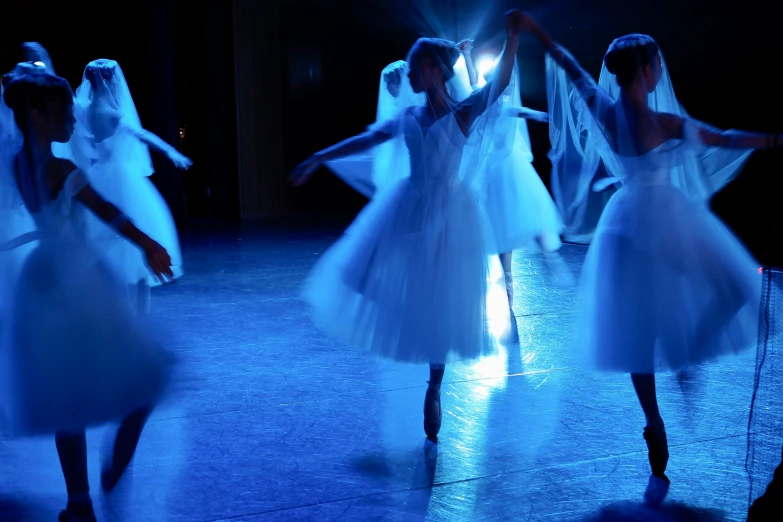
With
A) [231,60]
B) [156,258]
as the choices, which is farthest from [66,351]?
[231,60]

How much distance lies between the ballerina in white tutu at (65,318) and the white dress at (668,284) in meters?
1.48

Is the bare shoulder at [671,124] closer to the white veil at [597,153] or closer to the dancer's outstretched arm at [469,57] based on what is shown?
the white veil at [597,153]

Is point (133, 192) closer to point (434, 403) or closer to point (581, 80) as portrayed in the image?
point (434, 403)

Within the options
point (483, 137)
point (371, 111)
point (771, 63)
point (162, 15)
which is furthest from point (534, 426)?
point (371, 111)

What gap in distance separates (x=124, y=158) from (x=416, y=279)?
116 inches

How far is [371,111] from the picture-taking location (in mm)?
14203

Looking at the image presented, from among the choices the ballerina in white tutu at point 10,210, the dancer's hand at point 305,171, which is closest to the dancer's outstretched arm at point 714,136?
the dancer's hand at point 305,171

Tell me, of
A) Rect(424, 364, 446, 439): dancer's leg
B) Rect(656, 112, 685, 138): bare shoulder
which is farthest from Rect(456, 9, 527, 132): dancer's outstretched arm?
Rect(424, 364, 446, 439): dancer's leg

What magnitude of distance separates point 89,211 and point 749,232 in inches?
286

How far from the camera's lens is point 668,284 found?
2.70 metres

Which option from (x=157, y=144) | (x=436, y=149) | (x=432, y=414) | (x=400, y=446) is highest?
(x=436, y=149)

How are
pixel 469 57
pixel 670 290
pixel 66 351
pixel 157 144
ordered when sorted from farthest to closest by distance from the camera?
pixel 157 144 < pixel 469 57 < pixel 670 290 < pixel 66 351

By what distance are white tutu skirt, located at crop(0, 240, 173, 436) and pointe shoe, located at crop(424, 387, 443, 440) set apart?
3.87 ft

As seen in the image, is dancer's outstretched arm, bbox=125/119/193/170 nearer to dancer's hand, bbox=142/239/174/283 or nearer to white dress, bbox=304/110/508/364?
white dress, bbox=304/110/508/364
